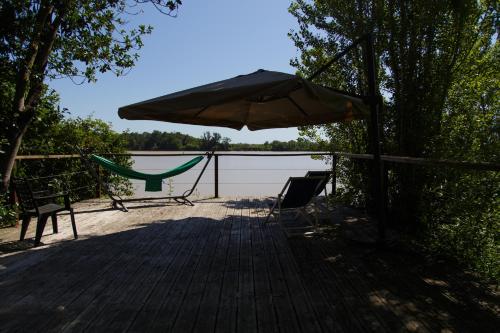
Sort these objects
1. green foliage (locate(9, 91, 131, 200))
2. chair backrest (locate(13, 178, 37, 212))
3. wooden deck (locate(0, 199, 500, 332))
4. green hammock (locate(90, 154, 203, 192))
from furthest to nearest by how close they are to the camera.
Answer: green hammock (locate(90, 154, 203, 192)) < green foliage (locate(9, 91, 131, 200)) < chair backrest (locate(13, 178, 37, 212)) < wooden deck (locate(0, 199, 500, 332))

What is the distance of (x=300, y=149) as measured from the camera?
747 centimetres

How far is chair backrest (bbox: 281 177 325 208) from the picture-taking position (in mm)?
4234

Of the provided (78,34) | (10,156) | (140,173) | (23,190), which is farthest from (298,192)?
(78,34)

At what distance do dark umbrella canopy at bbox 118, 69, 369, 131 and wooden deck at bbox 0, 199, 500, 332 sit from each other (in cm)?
135

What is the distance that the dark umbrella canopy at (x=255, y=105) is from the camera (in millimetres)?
2975

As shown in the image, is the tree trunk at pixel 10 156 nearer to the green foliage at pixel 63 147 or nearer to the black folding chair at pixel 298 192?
the green foliage at pixel 63 147

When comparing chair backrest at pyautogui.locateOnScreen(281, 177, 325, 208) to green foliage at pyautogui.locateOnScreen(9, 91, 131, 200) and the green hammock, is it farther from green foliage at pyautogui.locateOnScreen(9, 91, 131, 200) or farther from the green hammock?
green foliage at pyautogui.locateOnScreen(9, 91, 131, 200)

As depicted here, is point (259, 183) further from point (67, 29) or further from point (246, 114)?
point (67, 29)

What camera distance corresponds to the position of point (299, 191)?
14.1 ft

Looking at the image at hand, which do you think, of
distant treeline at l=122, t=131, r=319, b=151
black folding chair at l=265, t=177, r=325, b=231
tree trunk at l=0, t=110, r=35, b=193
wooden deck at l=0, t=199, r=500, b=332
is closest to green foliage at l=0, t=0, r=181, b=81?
tree trunk at l=0, t=110, r=35, b=193

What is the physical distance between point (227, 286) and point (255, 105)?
281 centimetres

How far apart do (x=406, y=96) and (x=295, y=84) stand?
2.23 meters

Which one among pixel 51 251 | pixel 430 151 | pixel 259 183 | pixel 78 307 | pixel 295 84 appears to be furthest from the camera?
pixel 259 183

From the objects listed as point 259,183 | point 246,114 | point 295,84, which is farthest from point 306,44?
point 259,183
